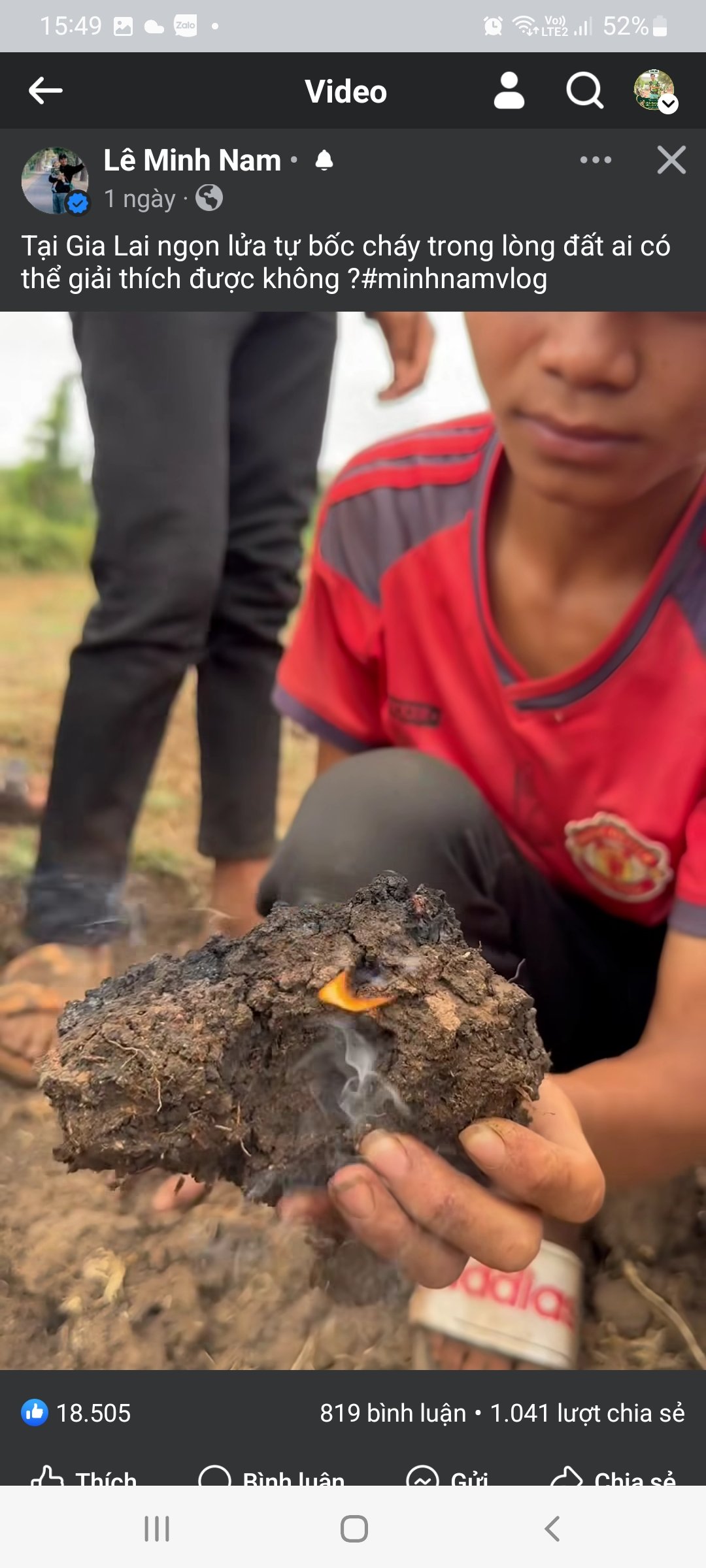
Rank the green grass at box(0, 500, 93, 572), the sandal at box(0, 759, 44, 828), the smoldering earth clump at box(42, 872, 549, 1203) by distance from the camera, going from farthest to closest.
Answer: the green grass at box(0, 500, 93, 572)
the sandal at box(0, 759, 44, 828)
the smoldering earth clump at box(42, 872, 549, 1203)

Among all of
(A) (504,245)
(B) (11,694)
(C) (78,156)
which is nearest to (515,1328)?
(A) (504,245)

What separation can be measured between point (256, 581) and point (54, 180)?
56cm

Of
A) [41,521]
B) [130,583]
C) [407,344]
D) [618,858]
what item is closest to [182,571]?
Result: [130,583]

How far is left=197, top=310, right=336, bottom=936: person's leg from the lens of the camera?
1.06 m

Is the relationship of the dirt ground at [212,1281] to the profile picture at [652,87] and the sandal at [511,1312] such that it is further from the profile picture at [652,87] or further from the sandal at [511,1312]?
the profile picture at [652,87]

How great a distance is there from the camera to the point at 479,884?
940mm

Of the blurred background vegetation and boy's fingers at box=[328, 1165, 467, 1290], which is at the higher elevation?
the blurred background vegetation

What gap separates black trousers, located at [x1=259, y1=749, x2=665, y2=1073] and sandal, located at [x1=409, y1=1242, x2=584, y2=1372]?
21 centimetres

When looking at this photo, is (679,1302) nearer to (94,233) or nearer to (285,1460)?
(285,1460)

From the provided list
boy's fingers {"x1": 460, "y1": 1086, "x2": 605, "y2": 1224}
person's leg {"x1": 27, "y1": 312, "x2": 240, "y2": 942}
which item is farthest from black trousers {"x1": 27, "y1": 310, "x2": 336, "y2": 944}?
boy's fingers {"x1": 460, "y1": 1086, "x2": 605, "y2": 1224}

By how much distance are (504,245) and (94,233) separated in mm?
341

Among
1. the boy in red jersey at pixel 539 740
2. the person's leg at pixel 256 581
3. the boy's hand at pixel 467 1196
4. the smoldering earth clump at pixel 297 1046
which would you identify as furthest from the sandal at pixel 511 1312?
the person's leg at pixel 256 581

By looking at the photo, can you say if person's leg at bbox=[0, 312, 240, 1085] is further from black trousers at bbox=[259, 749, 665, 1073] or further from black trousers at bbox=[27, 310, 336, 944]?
black trousers at bbox=[259, 749, 665, 1073]

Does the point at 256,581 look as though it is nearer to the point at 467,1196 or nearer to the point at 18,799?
the point at 18,799
